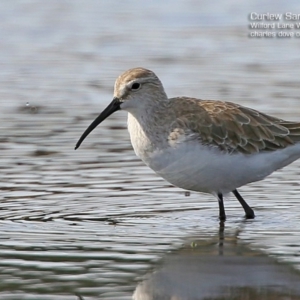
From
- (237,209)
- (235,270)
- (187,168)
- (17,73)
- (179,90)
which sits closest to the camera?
(235,270)

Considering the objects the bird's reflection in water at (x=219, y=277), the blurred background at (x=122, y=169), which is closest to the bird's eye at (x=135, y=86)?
the blurred background at (x=122, y=169)

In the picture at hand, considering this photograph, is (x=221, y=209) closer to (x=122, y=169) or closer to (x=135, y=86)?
(x=135, y=86)

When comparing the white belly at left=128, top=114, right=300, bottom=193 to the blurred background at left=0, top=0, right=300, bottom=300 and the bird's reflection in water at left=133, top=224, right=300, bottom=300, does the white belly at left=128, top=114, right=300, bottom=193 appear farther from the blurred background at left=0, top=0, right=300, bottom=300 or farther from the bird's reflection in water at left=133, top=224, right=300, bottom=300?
the bird's reflection in water at left=133, top=224, right=300, bottom=300

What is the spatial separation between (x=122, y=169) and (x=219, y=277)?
426 centimetres

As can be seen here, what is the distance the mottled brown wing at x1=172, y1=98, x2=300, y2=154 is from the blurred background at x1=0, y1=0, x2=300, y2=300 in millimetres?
751

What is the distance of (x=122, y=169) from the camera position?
40.8ft

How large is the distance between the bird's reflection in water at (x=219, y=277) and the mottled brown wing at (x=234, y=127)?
135cm

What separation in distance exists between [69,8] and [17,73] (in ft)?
17.5

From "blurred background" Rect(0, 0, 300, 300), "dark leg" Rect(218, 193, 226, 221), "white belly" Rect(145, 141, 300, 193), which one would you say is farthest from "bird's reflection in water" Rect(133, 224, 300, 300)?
"dark leg" Rect(218, 193, 226, 221)

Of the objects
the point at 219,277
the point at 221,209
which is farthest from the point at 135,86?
the point at 219,277

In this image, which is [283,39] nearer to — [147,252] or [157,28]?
[157,28]

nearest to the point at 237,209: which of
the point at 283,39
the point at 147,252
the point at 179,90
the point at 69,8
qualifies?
the point at 147,252

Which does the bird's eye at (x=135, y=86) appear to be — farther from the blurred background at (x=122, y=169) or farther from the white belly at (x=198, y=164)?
the blurred background at (x=122, y=169)

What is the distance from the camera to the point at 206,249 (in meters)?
9.38
